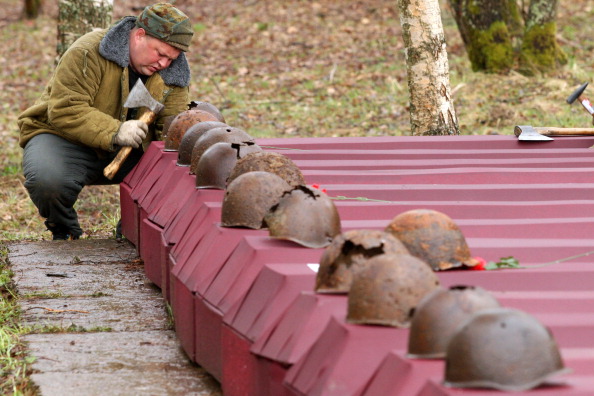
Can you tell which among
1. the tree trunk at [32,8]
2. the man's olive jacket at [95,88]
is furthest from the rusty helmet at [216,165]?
the tree trunk at [32,8]

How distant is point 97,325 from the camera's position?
4840 mm

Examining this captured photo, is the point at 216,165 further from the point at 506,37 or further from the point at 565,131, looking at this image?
the point at 506,37

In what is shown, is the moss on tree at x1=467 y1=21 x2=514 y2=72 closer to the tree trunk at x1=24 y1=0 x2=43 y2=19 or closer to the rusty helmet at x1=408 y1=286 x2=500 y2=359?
the rusty helmet at x1=408 y1=286 x2=500 y2=359

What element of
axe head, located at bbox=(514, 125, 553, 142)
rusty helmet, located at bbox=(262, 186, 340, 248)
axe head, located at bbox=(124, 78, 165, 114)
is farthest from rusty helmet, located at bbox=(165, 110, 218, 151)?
rusty helmet, located at bbox=(262, 186, 340, 248)

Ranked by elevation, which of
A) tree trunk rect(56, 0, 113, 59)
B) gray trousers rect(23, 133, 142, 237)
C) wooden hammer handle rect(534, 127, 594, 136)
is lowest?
gray trousers rect(23, 133, 142, 237)

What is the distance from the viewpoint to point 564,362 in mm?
2520

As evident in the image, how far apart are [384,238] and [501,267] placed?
0.58 meters

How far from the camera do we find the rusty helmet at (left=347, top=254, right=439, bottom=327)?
9.35 ft

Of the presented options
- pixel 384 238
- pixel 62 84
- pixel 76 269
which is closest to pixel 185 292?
pixel 384 238

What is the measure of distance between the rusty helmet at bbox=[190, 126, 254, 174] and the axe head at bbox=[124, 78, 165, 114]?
1360 mm

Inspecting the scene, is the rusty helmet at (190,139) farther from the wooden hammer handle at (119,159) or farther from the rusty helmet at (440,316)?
the rusty helmet at (440,316)

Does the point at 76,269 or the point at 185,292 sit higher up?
the point at 185,292

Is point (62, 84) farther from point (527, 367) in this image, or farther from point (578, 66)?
point (578, 66)

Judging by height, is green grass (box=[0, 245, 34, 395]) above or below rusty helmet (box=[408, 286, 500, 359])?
below
